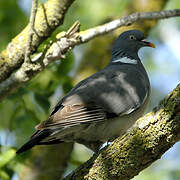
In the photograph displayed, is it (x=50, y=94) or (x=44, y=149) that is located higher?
(x=50, y=94)

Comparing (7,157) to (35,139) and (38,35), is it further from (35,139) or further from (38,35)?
(38,35)

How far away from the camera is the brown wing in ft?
13.6

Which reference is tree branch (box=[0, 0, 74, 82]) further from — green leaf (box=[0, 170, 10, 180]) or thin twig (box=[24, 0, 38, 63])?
green leaf (box=[0, 170, 10, 180])

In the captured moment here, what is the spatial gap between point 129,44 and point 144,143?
3365 millimetres

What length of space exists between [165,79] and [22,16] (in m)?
5.34

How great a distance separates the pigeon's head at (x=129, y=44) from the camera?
6.35m

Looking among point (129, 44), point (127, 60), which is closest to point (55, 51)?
point (127, 60)

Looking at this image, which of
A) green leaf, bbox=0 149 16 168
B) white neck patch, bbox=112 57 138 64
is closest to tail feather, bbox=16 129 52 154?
green leaf, bbox=0 149 16 168

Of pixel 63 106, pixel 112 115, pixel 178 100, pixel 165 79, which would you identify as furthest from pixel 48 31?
pixel 165 79

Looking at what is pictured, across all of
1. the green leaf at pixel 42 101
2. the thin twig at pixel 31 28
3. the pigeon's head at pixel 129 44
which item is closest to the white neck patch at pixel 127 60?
the pigeon's head at pixel 129 44

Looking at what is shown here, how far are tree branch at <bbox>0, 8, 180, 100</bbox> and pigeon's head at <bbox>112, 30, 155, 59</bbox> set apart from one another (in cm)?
183

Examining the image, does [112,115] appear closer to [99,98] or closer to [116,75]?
[99,98]

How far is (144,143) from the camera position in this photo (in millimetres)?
3240

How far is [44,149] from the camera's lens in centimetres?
600
